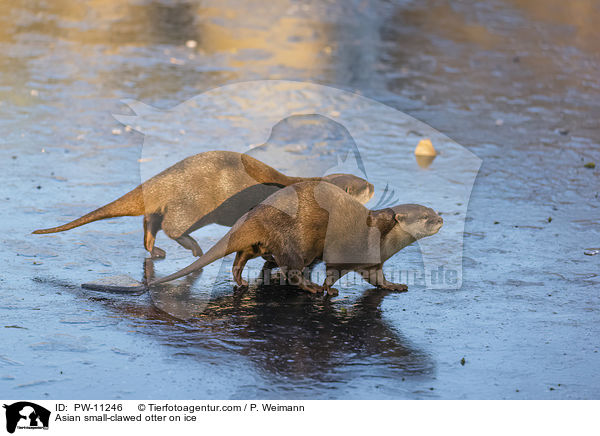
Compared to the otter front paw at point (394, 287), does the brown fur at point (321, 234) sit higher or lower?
higher

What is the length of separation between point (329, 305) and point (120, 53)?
27.8ft

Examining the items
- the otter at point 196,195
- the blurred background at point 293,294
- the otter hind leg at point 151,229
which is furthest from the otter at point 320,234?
the otter hind leg at point 151,229

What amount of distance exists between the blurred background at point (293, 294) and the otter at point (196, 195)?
353 millimetres

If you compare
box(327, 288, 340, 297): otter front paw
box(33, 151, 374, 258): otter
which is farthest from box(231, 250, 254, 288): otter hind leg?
box(327, 288, 340, 297): otter front paw

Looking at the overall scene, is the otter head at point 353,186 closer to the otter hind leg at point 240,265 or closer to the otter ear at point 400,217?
the otter ear at point 400,217

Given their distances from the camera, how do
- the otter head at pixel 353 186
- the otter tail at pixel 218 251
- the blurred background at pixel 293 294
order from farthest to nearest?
the otter head at pixel 353 186 → the otter tail at pixel 218 251 → the blurred background at pixel 293 294

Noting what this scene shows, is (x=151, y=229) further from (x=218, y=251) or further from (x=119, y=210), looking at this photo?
(x=218, y=251)

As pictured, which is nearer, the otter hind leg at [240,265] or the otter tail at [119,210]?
the otter hind leg at [240,265]

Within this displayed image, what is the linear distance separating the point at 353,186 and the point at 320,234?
75 cm

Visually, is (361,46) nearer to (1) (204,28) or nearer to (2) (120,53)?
(1) (204,28)
